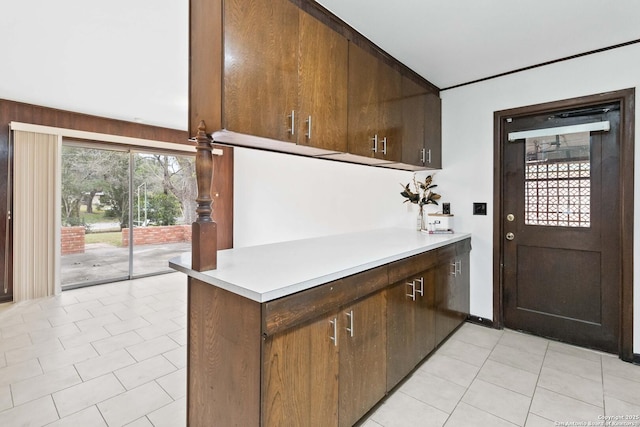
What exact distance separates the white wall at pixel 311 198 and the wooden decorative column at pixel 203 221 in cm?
229

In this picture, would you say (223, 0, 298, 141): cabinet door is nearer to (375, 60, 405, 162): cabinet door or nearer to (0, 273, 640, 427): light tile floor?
(375, 60, 405, 162): cabinet door

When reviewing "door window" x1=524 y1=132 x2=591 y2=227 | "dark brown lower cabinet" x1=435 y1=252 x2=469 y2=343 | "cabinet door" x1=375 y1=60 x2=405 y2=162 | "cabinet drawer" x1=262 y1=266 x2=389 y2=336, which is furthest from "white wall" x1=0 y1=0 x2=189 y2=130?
"door window" x1=524 y1=132 x2=591 y2=227

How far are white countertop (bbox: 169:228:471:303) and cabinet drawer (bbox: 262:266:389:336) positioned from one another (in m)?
0.03

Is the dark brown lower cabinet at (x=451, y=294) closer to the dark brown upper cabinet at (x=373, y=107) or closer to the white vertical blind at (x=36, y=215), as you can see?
the dark brown upper cabinet at (x=373, y=107)

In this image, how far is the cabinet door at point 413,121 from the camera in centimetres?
262

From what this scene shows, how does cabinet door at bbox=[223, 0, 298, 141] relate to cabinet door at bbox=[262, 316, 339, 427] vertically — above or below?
above

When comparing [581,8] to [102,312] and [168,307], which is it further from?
[102,312]

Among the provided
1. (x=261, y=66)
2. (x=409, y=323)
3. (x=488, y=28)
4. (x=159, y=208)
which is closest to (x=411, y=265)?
(x=409, y=323)

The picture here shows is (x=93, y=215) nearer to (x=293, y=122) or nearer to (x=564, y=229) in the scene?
(x=293, y=122)

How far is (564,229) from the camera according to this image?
2562 millimetres

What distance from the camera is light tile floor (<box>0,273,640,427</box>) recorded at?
5.63 ft

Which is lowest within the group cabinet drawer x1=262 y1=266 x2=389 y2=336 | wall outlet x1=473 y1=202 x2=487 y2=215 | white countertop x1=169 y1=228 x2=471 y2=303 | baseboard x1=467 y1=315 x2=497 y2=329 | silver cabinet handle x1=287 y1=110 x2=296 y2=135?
baseboard x1=467 y1=315 x2=497 y2=329

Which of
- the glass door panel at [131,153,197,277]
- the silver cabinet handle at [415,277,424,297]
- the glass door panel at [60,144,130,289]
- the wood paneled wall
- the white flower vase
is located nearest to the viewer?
the silver cabinet handle at [415,277,424,297]

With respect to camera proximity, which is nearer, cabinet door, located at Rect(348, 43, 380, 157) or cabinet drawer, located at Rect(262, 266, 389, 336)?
cabinet drawer, located at Rect(262, 266, 389, 336)
